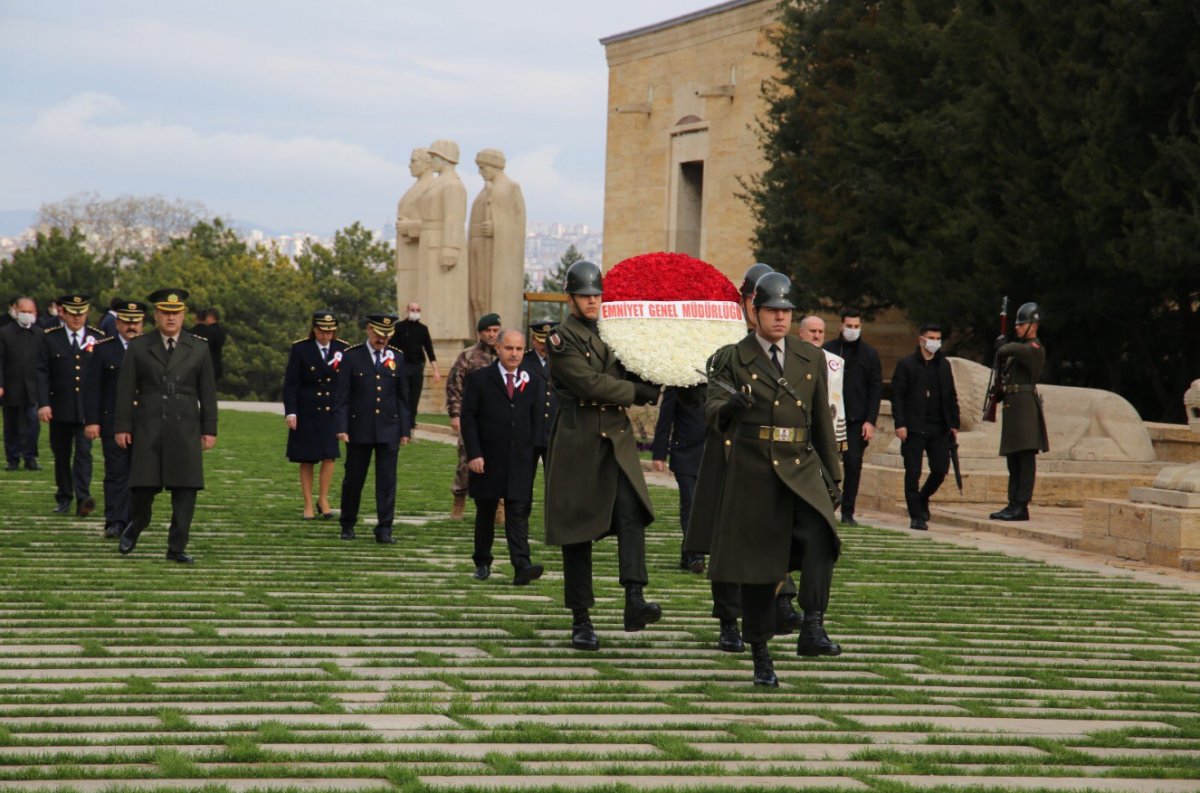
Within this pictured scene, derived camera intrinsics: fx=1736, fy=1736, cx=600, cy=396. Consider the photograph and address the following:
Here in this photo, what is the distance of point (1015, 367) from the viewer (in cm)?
1642

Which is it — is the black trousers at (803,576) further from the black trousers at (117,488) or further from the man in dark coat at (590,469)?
the black trousers at (117,488)

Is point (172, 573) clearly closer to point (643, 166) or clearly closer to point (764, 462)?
point (764, 462)

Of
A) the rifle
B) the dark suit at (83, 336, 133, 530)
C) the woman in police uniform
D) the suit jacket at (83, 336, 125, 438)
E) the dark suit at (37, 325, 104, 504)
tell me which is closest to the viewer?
the dark suit at (83, 336, 133, 530)

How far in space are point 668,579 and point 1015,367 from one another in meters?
5.95

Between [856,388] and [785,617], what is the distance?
7.07 m

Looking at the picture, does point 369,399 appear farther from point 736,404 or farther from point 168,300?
point 736,404

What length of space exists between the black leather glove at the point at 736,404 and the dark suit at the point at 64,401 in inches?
346

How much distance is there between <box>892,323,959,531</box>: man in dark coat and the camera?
52.6 ft

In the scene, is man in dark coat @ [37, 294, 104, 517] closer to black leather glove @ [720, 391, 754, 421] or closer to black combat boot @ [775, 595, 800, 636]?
A: black combat boot @ [775, 595, 800, 636]

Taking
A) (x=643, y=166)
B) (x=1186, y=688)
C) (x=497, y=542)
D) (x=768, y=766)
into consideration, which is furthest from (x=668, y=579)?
(x=643, y=166)

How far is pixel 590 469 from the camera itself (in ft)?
28.8

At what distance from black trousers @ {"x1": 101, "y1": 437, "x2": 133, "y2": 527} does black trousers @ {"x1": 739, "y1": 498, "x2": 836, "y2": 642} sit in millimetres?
6959

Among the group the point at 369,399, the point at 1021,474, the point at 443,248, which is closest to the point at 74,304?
the point at 369,399

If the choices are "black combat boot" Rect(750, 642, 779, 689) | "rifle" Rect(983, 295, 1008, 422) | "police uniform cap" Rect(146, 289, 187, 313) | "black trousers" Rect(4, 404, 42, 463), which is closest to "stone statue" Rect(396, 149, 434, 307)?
"black trousers" Rect(4, 404, 42, 463)
